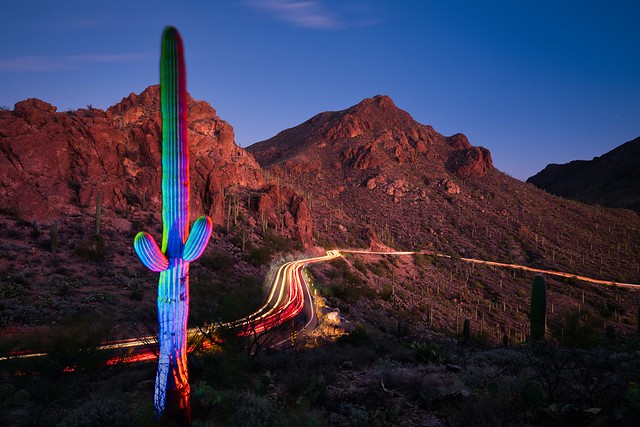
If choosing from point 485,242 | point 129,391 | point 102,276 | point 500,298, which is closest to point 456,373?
point 129,391

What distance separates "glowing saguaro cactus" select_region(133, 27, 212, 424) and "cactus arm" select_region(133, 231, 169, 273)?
19mm

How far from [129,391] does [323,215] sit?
51686 millimetres

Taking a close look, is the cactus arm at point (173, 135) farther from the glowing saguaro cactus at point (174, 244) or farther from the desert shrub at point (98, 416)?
the desert shrub at point (98, 416)

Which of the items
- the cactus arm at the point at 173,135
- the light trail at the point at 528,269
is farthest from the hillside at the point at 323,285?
the cactus arm at the point at 173,135

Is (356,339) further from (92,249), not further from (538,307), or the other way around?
(92,249)

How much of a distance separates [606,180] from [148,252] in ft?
401

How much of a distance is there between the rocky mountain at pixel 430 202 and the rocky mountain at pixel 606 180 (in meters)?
17.9

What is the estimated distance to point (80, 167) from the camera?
2922 cm

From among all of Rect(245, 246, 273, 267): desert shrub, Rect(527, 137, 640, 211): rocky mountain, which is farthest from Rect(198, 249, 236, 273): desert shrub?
Rect(527, 137, 640, 211): rocky mountain

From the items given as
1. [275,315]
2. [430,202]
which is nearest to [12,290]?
[275,315]

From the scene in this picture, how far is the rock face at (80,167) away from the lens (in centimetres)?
2520

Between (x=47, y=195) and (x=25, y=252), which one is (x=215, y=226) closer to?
(x=47, y=195)

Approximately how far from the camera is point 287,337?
1738 centimetres

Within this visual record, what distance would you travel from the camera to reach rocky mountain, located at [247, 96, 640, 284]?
57.2m
